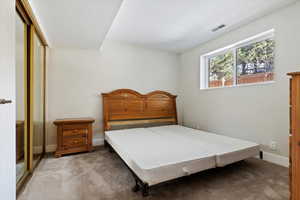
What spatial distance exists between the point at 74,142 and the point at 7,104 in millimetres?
1763

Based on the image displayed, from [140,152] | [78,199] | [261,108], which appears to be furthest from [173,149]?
[261,108]

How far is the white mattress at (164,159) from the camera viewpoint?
4.70ft

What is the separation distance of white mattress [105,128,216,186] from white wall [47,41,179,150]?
1611 mm

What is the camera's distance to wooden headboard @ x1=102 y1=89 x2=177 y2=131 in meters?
3.35

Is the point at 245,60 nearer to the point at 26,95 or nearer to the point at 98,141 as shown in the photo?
the point at 98,141

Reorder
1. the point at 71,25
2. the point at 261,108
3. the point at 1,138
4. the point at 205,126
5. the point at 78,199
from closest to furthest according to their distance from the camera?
the point at 1,138
the point at 78,199
the point at 71,25
the point at 261,108
the point at 205,126

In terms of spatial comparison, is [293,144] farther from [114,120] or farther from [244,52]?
[114,120]

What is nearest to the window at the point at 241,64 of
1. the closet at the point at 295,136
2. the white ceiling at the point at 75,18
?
the closet at the point at 295,136

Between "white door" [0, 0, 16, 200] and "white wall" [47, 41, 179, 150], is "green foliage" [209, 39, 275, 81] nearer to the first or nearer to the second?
"white wall" [47, 41, 179, 150]

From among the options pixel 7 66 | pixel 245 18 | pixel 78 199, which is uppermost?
pixel 245 18

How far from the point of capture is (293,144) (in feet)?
3.75

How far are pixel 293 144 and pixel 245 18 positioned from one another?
2218 millimetres

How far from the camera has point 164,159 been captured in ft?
5.32

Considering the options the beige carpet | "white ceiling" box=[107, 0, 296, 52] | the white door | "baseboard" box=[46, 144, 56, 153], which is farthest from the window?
"baseboard" box=[46, 144, 56, 153]
